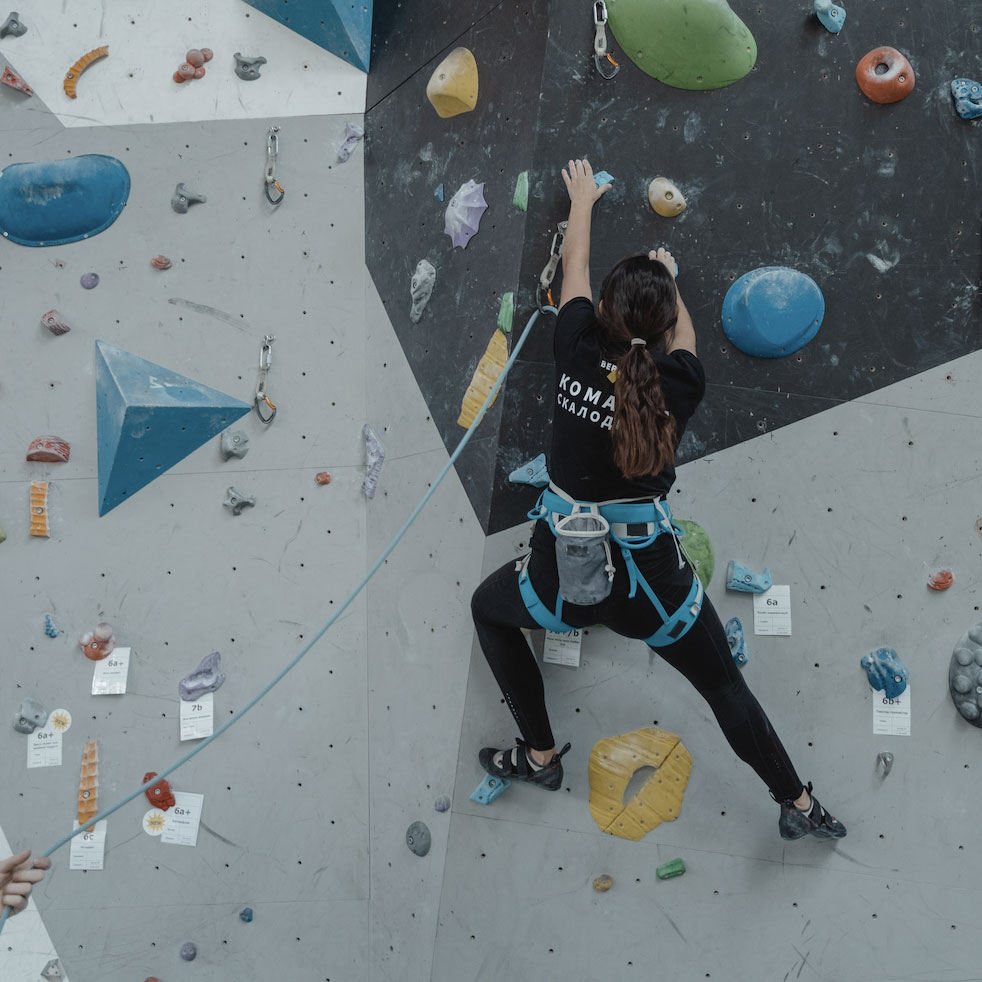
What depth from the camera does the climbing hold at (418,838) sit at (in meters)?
2.83

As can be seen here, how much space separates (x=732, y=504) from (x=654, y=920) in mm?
1103

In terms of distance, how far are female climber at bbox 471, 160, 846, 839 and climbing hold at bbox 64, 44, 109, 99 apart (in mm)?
1613

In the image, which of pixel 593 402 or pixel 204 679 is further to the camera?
pixel 204 679

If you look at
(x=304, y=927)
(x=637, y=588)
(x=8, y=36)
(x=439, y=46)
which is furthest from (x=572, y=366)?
(x=8, y=36)

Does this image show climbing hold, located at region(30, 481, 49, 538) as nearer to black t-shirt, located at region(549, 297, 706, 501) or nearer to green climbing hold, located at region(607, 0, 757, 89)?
black t-shirt, located at region(549, 297, 706, 501)

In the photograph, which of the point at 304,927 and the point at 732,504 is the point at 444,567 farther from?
the point at 304,927

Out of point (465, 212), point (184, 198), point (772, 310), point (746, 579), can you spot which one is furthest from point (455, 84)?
point (746, 579)

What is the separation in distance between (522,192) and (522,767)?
145 centimetres

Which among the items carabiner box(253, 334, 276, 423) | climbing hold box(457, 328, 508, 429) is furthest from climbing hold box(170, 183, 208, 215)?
climbing hold box(457, 328, 508, 429)

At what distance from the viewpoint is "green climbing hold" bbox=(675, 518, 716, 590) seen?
8.62 ft

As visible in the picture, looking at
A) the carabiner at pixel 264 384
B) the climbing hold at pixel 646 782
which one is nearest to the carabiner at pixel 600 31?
the carabiner at pixel 264 384

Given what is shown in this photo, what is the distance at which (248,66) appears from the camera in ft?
10.1

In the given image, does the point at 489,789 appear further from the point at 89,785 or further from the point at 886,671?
the point at 89,785

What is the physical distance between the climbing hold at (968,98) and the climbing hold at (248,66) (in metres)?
1.94
